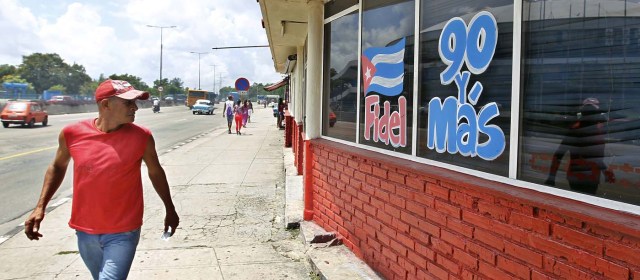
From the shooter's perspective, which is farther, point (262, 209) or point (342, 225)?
point (262, 209)

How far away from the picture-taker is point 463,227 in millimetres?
2727

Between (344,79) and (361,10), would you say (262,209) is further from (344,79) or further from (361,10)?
(361,10)

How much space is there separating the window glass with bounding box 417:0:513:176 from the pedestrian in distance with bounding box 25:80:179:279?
183 cm

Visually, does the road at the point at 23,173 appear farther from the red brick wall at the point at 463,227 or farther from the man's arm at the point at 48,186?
the red brick wall at the point at 463,227

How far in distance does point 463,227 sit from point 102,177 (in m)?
2.07

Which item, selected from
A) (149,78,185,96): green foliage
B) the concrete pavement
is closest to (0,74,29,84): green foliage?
(149,78,185,96): green foliage

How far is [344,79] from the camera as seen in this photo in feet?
15.6

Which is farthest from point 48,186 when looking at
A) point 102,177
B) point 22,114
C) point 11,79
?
point 11,79

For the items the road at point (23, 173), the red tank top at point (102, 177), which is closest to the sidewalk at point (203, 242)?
the road at point (23, 173)

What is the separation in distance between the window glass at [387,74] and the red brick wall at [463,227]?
0.19m

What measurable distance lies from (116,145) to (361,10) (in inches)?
99.1

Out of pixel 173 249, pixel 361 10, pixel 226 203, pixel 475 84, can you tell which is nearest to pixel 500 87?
pixel 475 84

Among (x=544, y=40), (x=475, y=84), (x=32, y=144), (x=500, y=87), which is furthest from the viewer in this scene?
(x=32, y=144)

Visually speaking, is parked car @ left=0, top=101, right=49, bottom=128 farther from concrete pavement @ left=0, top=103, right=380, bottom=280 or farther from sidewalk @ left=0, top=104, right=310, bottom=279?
concrete pavement @ left=0, top=103, right=380, bottom=280
